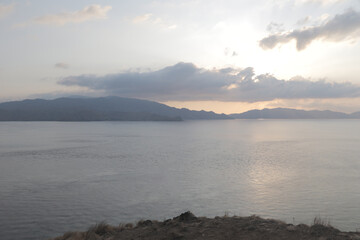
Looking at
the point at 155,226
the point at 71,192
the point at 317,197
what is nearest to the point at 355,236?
the point at 155,226

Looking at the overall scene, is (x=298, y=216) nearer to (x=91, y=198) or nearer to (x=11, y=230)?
(x=91, y=198)

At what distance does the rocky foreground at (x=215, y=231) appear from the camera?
13.6 m

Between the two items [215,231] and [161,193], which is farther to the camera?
[161,193]

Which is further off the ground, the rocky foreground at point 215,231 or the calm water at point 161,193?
the rocky foreground at point 215,231

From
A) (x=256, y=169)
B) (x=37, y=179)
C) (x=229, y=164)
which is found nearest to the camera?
(x=37, y=179)

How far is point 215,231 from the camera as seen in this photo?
580 inches

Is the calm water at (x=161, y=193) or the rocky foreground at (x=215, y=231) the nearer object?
the rocky foreground at (x=215, y=231)

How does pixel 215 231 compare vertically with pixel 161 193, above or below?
above

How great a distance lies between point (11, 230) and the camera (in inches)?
800

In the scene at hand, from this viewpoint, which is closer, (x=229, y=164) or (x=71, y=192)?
(x=71, y=192)

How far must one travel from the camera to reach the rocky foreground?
1357 cm

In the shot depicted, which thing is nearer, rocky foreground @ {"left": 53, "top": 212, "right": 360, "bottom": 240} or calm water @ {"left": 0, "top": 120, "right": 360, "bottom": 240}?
rocky foreground @ {"left": 53, "top": 212, "right": 360, "bottom": 240}

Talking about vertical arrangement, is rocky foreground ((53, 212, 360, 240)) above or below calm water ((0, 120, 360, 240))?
above

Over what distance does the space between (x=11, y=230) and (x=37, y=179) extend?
18.3 m
